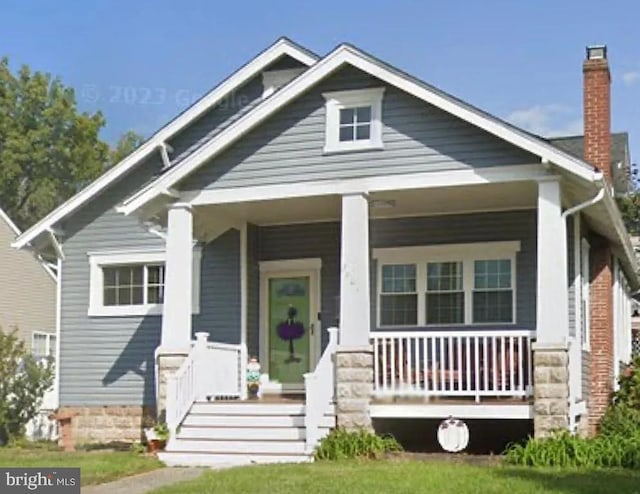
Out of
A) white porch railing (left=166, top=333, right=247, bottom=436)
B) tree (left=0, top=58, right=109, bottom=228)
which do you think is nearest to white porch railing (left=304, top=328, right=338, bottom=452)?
white porch railing (left=166, top=333, right=247, bottom=436)

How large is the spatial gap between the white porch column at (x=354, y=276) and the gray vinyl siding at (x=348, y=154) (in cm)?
56

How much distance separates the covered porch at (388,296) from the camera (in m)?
12.8

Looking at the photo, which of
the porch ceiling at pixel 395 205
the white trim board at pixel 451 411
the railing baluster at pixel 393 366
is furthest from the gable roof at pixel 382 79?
the railing baluster at pixel 393 366

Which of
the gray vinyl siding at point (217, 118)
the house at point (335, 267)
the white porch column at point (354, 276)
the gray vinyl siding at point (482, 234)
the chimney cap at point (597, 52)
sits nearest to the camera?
Answer: the house at point (335, 267)

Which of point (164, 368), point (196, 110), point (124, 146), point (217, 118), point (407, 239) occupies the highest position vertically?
point (124, 146)

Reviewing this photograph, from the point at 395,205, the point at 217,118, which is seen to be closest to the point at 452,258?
the point at 395,205

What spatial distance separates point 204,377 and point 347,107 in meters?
4.70

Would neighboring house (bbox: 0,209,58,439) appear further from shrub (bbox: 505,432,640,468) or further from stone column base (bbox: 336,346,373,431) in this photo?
shrub (bbox: 505,432,640,468)

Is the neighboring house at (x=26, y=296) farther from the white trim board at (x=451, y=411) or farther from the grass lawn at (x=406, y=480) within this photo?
the grass lawn at (x=406, y=480)

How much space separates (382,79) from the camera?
13.3 metres

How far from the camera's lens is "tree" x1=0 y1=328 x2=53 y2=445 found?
792 inches

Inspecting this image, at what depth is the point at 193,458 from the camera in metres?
12.9

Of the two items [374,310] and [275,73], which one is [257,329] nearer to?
[374,310]

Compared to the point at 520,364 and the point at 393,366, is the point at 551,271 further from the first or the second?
the point at 393,366
